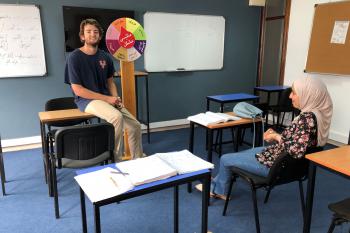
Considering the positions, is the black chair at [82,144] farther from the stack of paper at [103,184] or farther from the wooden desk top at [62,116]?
the stack of paper at [103,184]

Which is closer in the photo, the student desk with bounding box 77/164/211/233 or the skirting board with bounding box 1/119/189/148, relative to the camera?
the student desk with bounding box 77/164/211/233

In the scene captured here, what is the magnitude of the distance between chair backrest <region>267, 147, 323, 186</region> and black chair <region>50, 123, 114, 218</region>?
118 centimetres

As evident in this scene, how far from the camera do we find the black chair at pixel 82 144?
2.05m

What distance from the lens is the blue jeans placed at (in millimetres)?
2115

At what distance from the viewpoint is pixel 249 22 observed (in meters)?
5.38

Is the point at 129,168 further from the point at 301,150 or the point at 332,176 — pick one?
the point at 332,176

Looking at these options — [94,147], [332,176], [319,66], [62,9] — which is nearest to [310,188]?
[94,147]

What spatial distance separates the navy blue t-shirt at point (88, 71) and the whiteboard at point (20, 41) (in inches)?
53.4

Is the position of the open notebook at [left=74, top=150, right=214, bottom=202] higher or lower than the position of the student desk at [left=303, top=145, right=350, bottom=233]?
higher

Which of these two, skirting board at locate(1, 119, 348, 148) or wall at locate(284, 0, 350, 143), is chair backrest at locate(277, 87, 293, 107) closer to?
wall at locate(284, 0, 350, 143)

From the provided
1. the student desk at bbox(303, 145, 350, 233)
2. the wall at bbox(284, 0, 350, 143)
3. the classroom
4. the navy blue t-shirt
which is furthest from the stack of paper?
the wall at bbox(284, 0, 350, 143)

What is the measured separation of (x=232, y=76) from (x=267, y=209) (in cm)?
337

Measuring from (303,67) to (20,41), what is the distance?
416cm

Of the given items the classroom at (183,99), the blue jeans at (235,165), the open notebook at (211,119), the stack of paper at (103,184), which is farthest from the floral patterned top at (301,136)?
the stack of paper at (103,184)
